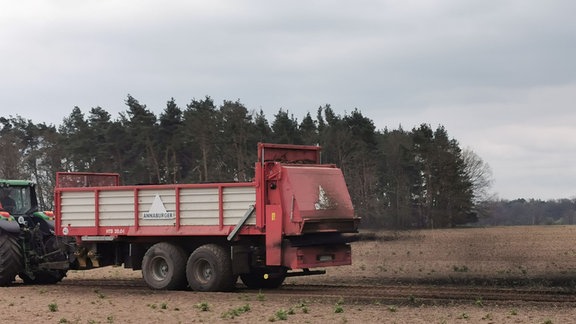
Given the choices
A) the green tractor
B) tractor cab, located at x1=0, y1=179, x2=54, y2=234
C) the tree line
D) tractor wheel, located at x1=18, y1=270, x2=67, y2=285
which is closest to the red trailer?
the green tractor

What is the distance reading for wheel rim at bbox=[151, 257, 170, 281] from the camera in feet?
58.8

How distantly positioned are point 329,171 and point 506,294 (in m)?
4.82

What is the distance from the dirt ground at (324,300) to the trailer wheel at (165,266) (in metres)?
0.42

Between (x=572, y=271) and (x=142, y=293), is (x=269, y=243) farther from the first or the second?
(x=572, y=271)

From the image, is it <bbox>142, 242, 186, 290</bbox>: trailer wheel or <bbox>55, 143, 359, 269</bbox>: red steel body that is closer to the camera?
<bbox>55, 143, 359, 269</bbox>: red steel body

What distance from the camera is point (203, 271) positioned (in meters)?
17.3

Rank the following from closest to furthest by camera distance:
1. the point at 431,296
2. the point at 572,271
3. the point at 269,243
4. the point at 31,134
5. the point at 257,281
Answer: the point at 431,296, the point at 269,243, the point at 257,281, the point at 572,271, the point at 31,134

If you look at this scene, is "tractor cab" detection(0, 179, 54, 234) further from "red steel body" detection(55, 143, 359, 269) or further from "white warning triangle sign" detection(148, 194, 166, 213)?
"white warning triangle sign" detection(148, 194, 166, 213)

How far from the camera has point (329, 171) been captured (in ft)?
57.4

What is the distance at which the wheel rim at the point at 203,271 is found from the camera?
1712 cm

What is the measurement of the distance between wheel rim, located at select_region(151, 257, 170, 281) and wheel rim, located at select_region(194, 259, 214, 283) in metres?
1.07

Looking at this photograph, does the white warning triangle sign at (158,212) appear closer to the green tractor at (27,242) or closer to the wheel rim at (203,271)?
the wheel rim at (203,271)

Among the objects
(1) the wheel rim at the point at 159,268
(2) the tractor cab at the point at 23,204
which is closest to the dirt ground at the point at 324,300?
(1) the wheel rim at the point at 159,268

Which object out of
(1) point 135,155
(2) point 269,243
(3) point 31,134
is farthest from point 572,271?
(3) point 31,134
